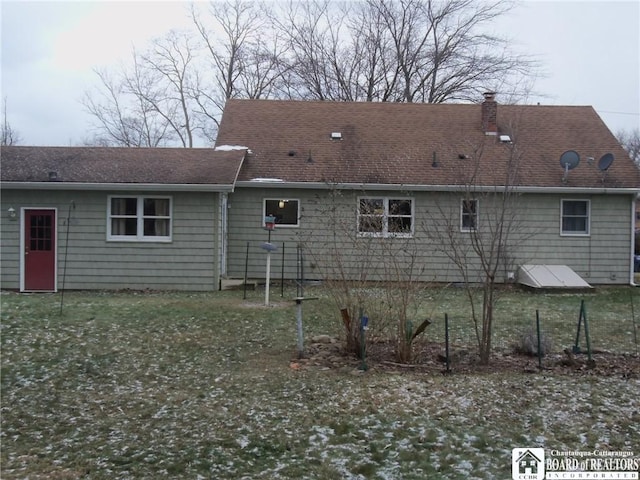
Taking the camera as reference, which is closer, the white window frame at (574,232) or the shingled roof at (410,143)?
the shingled roof at (410,143)

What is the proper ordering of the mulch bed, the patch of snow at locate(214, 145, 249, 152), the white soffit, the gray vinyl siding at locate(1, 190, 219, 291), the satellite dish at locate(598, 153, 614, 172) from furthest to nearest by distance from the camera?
the patch of snow at locate(214, 145, 249, 152)
the satellite dish at locate(598, 153, 614, 172)
the white soffit
the gray vinyl siding at locate(1, 190, 219, 291)
the mulch bed

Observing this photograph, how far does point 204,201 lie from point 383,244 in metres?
7.44

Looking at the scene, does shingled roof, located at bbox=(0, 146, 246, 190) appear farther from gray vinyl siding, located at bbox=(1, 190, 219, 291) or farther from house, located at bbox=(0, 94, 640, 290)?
gray vinyl siding, located at bbox=(1, 190, 219, 291)

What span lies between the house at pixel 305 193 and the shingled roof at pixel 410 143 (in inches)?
2.2

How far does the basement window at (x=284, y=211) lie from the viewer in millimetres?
15586

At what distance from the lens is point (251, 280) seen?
15078 mm

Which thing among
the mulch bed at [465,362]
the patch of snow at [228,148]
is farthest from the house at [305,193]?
the mulch bed at [465,362]

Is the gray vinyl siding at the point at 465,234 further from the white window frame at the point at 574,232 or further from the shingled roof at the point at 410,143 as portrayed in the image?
the shingled roof at the point at 410,143

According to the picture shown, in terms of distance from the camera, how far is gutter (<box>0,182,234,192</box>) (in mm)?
13500

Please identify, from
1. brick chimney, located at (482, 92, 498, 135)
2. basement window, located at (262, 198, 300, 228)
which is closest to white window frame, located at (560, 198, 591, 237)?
brick chimney, located at (482, 92, 498, 135)

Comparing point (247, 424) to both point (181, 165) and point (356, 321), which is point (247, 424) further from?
point (181, 165)

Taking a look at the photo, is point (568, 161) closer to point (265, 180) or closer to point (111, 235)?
point (265, 180)

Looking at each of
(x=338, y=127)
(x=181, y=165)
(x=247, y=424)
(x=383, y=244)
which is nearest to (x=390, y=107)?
(x=338, y=127)

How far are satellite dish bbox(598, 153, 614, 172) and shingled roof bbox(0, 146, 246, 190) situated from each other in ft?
31.3
